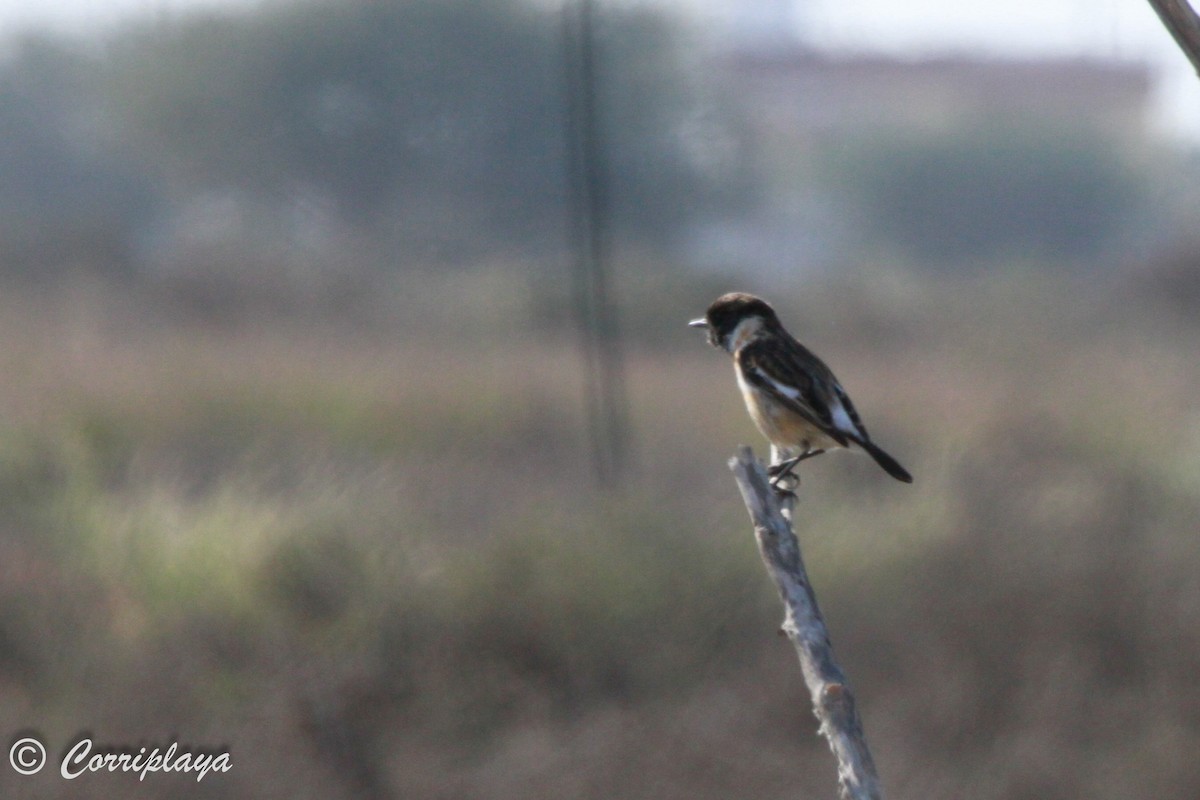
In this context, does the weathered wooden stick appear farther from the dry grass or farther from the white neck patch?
the dry grass

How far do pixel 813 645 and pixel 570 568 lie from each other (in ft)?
13.2

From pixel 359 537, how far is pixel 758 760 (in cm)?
160

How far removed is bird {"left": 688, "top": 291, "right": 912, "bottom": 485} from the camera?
392 cm

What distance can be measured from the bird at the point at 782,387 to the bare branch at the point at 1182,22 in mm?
2065

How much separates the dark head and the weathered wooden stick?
147 cm

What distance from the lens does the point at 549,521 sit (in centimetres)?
650

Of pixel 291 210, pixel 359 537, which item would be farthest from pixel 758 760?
pixel 291 210

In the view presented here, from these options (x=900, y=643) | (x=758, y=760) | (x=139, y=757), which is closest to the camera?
(x=139, y=757)

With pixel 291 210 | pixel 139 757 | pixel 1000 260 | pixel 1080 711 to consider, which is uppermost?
pixel 291 210

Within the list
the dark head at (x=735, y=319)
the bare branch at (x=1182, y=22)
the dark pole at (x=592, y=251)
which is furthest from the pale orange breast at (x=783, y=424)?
the dark pole at (x=592, y=251)

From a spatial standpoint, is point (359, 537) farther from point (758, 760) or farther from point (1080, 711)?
point (1080, 711)

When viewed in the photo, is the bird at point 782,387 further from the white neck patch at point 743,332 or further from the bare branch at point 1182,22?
the bare branch at point 1182,22

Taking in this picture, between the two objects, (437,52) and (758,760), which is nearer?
(758,760)

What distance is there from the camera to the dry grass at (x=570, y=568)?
5.91 m
